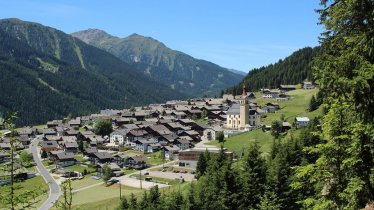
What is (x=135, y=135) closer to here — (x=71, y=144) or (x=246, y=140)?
(x=71, y=144)

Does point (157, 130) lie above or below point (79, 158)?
above

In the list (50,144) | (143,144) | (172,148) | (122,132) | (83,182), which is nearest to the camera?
(83,182)

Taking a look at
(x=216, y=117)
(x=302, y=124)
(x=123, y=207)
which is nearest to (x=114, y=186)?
(x=123, y=207)

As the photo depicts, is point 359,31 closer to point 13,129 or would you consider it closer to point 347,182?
point 347,182

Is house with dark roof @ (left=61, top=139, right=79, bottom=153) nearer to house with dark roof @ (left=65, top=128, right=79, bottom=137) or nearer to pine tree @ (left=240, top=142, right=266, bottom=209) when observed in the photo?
house with dark roof @ (left=65, top=128, right=79, bottom=137)

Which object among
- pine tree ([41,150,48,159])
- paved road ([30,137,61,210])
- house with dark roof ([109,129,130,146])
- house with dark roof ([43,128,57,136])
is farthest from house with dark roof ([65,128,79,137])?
pine tree ([41,150,48,159])

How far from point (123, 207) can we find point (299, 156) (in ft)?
87.7

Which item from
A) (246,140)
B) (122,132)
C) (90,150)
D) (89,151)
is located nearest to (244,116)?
(246,140)

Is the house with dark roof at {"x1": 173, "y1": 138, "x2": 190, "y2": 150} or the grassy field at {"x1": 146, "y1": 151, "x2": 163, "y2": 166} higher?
the house with dark roof at {"x1": 173, "y1": 138, "x2": 190, "y2": 150}

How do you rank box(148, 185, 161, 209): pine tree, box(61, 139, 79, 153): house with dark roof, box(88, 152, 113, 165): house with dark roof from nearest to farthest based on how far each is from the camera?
box(148, 185, 161, 209): pine tree → box(88, 152, 113, 165): house with dark roof → box(61, 139, 79, 153): house with dark roof

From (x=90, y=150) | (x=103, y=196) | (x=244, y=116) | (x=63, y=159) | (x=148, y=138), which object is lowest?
(x=103, y=196)

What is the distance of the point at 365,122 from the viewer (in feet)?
55.4

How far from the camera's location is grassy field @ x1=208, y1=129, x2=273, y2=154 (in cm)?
11182

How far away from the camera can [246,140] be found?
408 feet
